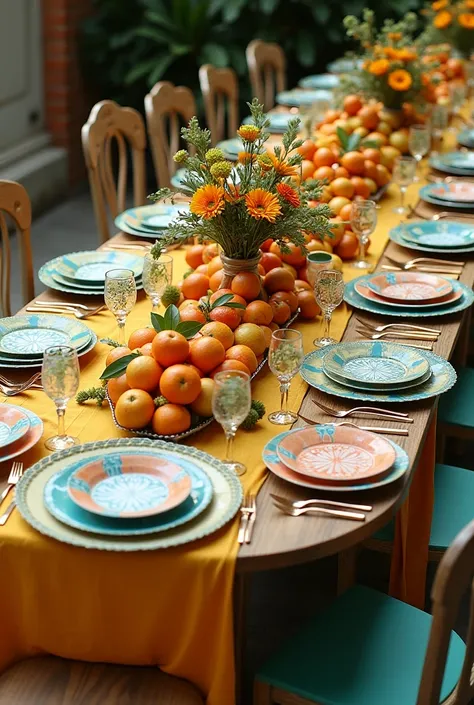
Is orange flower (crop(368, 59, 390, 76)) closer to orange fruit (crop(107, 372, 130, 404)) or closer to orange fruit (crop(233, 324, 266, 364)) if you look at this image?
orange fruit (crop(233, 324, 266, 364))

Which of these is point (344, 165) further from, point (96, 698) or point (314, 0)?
point (314, 0)

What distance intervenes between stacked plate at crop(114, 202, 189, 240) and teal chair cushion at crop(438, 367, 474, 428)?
89 centimetres

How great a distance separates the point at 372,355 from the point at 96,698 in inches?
36.6

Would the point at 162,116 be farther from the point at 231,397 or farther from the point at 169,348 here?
the point at 231,397

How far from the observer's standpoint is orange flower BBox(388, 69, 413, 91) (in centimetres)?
375

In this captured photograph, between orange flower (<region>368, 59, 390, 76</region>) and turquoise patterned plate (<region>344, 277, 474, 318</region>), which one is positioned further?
orange flower (<region>368, 59, 390, 76</region>)

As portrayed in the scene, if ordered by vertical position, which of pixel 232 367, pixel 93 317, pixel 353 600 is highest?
pixel 232 367

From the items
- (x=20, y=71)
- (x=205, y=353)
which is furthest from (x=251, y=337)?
(x=20, y=71)

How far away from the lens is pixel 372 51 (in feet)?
12.8

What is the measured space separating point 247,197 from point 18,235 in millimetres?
872

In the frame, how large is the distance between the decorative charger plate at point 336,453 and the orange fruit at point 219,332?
272 millimetres

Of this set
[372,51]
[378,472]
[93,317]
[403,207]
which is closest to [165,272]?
[93,317]

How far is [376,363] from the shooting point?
6.93 ft

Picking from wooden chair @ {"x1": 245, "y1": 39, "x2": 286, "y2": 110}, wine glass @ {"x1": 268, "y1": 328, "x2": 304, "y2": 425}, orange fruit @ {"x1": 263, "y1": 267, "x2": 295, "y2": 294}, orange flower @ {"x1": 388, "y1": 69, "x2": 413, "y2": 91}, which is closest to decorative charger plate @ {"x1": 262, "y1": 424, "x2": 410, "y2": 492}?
wine glass @ {"x1": 268, "y1": 328, "x2": 304, "y2": 425}
